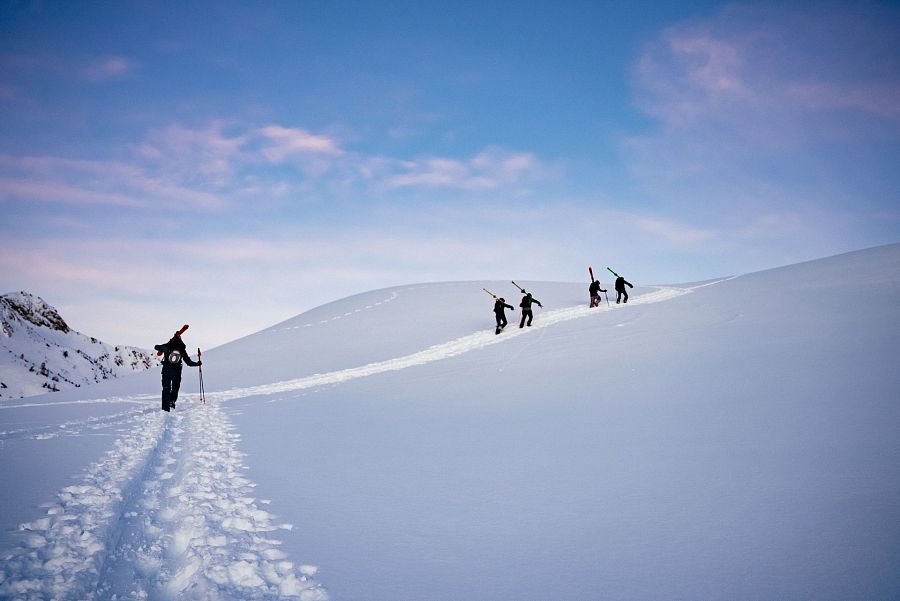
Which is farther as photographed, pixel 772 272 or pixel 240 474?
pixel 772 272

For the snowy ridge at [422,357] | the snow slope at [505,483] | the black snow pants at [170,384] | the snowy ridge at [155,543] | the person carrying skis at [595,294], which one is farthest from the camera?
the person carrying skis at [595,294]

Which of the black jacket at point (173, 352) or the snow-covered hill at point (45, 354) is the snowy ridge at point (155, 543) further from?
the snow-covered hill at point (45, 354)

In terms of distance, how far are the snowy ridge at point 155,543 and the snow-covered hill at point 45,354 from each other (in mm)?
21572

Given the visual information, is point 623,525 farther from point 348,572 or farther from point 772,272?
point 772,272

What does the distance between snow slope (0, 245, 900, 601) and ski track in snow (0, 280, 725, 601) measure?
2 centimetres

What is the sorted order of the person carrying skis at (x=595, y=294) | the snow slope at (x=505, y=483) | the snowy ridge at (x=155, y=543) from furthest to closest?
1. the person carrying skis at (x=595, y=294)
2. the snow slope at (x=505, y=483)
3. the snowy ridge at (x=155, y=543)

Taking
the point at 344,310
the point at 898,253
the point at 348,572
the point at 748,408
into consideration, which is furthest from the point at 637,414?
the point at 344,310

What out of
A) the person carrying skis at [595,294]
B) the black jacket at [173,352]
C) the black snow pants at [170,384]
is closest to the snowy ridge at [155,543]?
the black snow pants at [170,384]

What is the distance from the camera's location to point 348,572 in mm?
3260

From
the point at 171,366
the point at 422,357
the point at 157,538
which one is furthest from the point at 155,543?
the point at 422,357

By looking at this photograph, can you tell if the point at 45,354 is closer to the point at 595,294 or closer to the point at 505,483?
the point at 595,294

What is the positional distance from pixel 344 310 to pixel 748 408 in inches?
980

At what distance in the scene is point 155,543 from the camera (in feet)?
11.8

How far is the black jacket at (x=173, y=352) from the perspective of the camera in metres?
10.3
